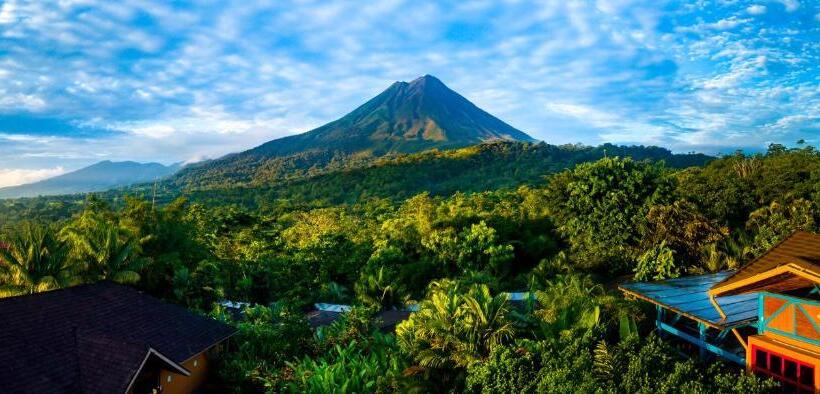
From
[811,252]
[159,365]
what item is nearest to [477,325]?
[811,252]

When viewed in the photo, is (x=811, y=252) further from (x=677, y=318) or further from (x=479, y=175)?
(x=479, y=175)

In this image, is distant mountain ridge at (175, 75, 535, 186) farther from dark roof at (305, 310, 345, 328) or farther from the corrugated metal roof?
dark roof at (305, 310, 345, 328)

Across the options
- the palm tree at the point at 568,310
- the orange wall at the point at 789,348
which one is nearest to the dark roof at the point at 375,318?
the palm tree at the point at 568,310

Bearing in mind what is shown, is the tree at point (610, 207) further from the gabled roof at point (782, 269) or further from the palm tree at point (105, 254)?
the palm tree at point (105, 254)

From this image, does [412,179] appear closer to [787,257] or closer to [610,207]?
[610,207]

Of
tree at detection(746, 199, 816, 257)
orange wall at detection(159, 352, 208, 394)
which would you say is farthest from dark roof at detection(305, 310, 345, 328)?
tree at detection(746, 199, 816, 257)

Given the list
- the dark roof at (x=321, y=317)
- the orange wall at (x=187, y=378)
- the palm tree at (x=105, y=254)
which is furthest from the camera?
the palm tree at (x=105, y=254)
